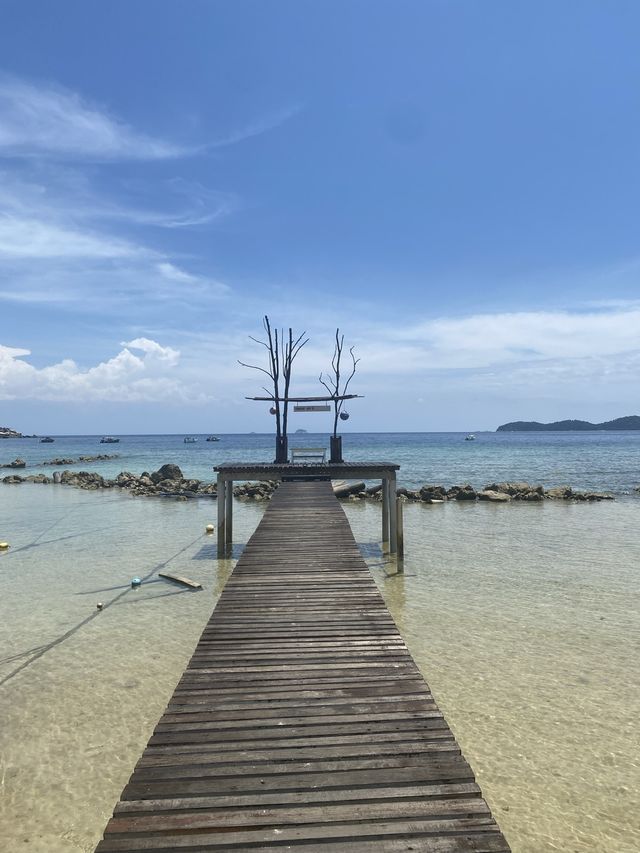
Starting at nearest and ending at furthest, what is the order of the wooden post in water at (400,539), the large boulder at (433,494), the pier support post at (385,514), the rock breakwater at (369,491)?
1. the wooden post in water at (400,539)
2. the pier support post at (385,514)
3. the large boulder at (433,494)
4. the rock breakwater at (369,491)

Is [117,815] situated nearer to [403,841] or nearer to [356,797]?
[356,797]

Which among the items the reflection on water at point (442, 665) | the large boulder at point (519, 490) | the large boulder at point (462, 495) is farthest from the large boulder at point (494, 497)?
the reflection on water at point (442, 665)

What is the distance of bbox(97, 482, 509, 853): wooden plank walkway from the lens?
11.2 ft

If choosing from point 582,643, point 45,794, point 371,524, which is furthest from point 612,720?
point 371,524

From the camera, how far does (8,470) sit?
198ft

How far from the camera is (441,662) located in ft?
29.2

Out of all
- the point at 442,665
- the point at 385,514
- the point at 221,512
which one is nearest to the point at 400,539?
the point at 385,514

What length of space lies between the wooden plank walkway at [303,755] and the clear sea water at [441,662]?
1.72 meters

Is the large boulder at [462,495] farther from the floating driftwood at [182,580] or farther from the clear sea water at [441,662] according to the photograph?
the floating driftwood at [182,580]

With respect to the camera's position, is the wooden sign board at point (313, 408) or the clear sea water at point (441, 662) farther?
the wooden sign board at point (313, 408)

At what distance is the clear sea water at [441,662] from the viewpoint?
5.68 meters

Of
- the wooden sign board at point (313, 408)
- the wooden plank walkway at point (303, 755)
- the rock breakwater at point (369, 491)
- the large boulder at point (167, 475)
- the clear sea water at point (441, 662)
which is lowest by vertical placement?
the clear sea water at point (441, 662)

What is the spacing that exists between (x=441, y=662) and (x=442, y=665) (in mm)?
110

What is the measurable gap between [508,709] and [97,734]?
539 cm
